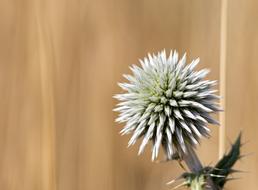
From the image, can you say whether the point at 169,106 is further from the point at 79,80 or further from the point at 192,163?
the point at 79,80

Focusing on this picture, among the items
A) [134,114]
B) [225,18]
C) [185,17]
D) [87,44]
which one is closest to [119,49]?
[87,44]

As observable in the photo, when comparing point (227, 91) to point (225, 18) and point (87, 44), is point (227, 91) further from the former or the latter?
point (87, 44)

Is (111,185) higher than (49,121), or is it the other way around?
(49,121)

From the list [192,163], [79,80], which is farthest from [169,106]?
[79,80]

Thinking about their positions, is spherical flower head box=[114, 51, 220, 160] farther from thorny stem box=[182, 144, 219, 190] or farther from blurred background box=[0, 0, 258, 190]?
blurred background box=[0, 0, 258, 190]

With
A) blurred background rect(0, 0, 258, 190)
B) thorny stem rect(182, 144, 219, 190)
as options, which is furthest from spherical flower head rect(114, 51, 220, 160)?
blurred background rect(0, 0, 258, 190)

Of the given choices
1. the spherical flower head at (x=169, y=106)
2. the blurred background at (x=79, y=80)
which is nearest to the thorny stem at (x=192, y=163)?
the spherical flower head at (x=169, y=106)
